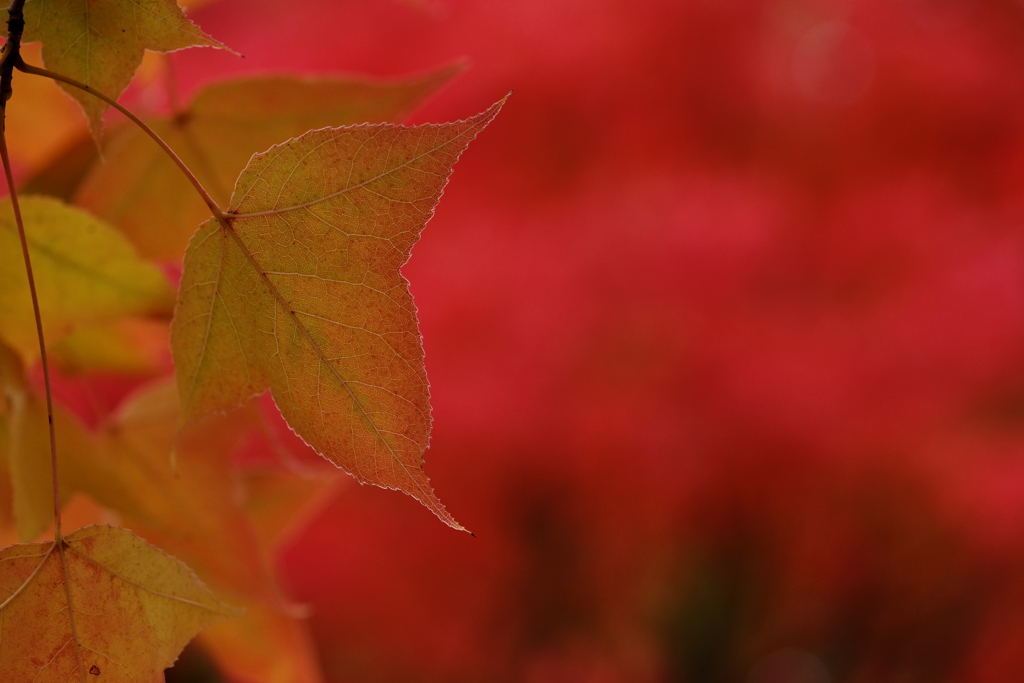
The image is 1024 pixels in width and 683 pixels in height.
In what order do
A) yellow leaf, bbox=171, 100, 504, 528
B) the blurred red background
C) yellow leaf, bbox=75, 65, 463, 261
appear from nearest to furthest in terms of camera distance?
yellow leaf, bbox=171, 100, 504, 528 < yellow leaf, bbox=75, 65, 463, 261 < the blurred red background

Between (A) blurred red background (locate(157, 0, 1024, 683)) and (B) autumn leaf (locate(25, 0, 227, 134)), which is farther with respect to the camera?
(A) blurred red background (locate(157, 0, 1024, 683))

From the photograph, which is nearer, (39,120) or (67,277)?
(67,277)

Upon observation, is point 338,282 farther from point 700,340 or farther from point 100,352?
point 700,340

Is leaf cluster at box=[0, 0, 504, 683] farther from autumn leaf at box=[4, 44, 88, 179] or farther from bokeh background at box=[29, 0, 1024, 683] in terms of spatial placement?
bokeh background at box=[29, 0, 1024, 683]

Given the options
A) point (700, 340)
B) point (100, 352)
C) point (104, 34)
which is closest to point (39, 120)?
point (100, 352)

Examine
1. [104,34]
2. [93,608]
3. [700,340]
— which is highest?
[700,340]

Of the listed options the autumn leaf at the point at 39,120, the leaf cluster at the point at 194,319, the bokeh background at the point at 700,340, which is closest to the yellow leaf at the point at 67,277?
the leaf cluster at the point at 194,319

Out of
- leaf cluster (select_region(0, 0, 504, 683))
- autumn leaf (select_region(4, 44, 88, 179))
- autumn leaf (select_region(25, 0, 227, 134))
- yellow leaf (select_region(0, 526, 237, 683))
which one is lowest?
yellow leaf (select_region(0, 526, 237, 683))

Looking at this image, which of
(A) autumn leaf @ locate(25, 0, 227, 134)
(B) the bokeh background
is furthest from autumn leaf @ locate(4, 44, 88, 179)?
(B) the bokeh background
